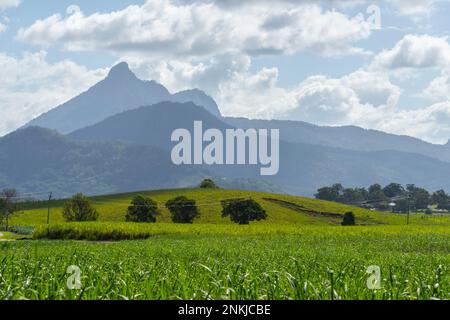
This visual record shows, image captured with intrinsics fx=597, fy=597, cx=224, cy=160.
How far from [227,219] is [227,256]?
117516 mm

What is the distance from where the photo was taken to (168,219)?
140375 mm

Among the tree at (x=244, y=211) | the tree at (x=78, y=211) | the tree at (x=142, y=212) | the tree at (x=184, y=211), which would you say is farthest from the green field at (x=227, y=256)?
the tree at (x=142, y=212)

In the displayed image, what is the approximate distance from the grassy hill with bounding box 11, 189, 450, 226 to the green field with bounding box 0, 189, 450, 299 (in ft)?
1.14

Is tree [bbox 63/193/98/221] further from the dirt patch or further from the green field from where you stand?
the dirt patch

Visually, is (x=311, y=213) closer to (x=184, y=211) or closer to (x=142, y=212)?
(x=184, y=211)

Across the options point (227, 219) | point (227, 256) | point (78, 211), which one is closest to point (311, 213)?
point (227, 219)

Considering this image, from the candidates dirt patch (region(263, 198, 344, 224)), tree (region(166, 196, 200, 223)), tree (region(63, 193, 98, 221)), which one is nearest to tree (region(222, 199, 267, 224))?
tree (region(166, 196, 200, 223))

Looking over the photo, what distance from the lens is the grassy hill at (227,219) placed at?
465 feet

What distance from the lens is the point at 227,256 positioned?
2778 cm

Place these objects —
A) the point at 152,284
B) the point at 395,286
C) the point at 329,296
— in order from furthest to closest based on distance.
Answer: the point at 395,286 → the point at 152,284 → the point at 329,296
